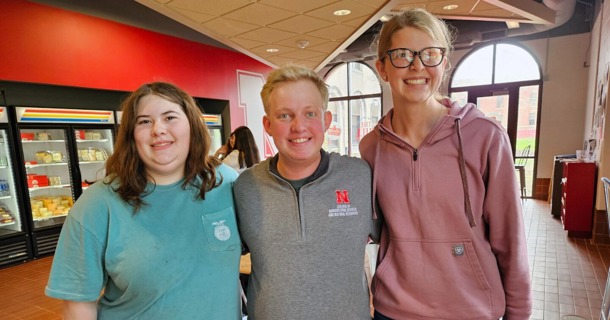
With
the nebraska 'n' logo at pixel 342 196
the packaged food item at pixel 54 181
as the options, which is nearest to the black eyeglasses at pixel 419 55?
the nebraska 'n' logo at pixel 342 196

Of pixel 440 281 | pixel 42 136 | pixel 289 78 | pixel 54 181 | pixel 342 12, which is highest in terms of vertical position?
pixel 342 12

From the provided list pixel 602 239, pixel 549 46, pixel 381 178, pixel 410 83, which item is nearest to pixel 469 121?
pixel 410 83

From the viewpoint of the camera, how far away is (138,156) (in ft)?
3.86

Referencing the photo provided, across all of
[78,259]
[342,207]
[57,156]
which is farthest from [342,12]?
[57,156]

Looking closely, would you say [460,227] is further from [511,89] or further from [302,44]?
[511,89]

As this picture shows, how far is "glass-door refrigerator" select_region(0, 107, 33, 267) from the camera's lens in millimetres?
4508

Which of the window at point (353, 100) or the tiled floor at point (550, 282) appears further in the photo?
the window at point (353, 100)

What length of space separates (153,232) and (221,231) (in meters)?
0.23

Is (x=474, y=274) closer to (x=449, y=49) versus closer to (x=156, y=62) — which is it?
(x=449, y=49)

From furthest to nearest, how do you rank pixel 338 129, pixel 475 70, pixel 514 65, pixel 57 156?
pixel 338 129, pixel 475 70, pixel 514 65, pixel 57 156

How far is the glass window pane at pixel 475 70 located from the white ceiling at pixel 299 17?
2248 millimetres

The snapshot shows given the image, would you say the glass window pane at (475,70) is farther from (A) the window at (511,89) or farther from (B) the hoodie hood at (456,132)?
(B) the hoodie hood at (456,132)

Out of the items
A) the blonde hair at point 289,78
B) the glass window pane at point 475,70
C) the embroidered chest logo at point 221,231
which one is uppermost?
the glass window pane at point 475,70

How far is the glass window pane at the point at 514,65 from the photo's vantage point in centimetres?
761
